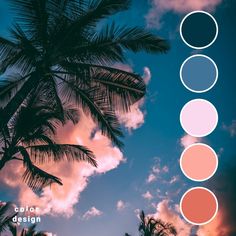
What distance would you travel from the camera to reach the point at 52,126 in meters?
9.81

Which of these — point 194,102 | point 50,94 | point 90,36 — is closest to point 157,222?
point 194,102

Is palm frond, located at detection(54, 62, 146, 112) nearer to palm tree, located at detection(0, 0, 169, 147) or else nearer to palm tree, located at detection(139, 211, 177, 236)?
palm tree, located at detection(0, 0, 169, 147)

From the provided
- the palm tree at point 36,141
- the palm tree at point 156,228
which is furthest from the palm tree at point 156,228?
the palm tree at point 36,141

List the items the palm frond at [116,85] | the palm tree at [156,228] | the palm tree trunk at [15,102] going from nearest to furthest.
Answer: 1. the palm tree trunk at [15,102]
2. the palm frond at [116,85]
3. the palm tree at [156,228]

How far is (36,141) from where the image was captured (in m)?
9.82

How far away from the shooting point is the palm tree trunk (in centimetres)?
605

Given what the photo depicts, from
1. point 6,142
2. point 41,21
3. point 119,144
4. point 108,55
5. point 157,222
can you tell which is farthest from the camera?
point 157,222

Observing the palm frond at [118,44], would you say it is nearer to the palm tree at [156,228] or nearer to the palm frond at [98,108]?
the palm frond at [98,108]

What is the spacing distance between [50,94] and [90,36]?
2.10 metres

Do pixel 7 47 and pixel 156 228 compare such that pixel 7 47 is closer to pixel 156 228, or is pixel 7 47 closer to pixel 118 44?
pixel 118 44

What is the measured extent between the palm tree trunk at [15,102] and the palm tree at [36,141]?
2.40 meters

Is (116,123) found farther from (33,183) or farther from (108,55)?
(33,183)

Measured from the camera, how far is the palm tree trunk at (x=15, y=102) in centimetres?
605

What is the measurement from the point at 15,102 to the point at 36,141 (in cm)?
375
